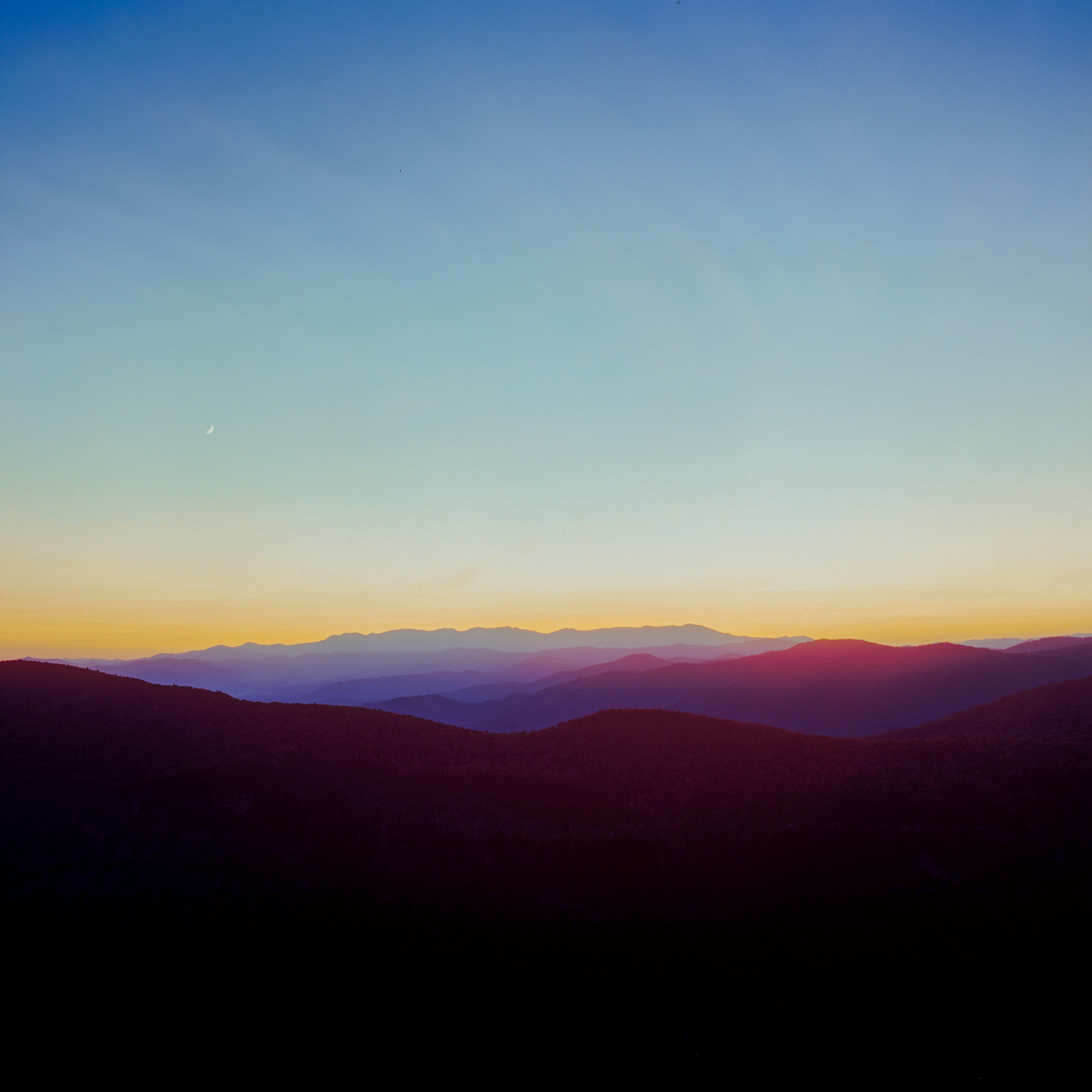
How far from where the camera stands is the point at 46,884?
1933 cm

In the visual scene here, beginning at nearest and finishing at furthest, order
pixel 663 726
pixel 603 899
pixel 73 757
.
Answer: pixel 603 899, pixel 73 757, pixel 663 726

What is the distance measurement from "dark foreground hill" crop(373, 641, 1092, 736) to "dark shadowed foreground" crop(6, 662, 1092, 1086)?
147ft

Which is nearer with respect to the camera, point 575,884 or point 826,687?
point 575,884

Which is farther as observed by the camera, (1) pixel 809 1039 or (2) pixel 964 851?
(2) pixel 964 851

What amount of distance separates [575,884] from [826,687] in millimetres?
89066

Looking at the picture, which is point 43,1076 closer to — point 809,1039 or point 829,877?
point 809,1039

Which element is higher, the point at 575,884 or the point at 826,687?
the point at 575,884

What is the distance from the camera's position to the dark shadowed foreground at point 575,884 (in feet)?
44.7

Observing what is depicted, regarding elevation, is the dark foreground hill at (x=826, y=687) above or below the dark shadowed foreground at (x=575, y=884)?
below

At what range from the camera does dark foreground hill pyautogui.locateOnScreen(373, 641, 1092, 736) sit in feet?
273

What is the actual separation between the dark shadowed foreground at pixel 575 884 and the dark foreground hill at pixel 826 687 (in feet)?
147

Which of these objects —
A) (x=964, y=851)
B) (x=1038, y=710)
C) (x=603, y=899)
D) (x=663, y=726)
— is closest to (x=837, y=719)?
(x=1038, y=710)

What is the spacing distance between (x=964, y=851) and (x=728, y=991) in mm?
11145

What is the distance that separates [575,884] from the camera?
19719 millimetres
